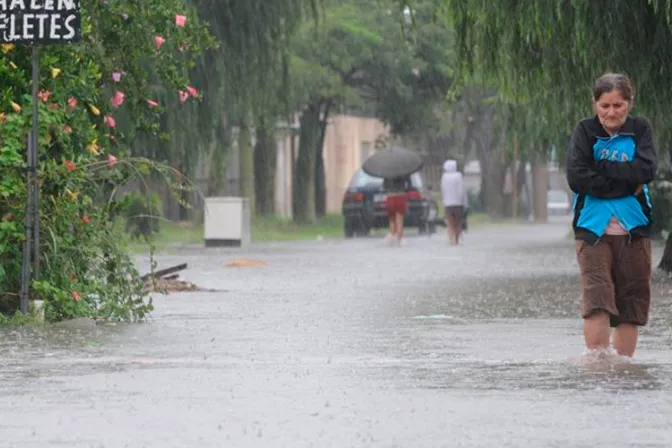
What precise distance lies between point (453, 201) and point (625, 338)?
30871 mm

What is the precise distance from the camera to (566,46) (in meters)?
20.2

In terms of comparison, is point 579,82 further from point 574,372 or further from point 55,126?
point 574,372

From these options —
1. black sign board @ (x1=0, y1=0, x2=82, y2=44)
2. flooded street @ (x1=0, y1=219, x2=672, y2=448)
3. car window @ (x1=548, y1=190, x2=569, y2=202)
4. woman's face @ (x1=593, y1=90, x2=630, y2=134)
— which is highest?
black sign board @ (x1=0, y1=0, x2=82, y2=44)

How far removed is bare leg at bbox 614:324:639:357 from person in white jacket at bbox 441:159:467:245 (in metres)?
30.1

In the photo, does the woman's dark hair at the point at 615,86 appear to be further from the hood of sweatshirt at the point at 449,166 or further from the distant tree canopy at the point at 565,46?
the hood of sweatshirt at the point at 449,166

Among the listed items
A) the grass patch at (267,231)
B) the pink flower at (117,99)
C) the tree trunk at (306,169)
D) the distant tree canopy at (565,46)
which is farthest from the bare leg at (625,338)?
the tree trunk at (306,169)

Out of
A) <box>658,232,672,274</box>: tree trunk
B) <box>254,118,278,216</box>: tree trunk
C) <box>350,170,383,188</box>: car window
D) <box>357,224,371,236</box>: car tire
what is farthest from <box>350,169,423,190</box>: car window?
<box>658,232,672,274</box>: tree trunk

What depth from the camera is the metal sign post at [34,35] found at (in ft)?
50.3

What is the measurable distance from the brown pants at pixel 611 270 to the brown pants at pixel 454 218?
99.8ft

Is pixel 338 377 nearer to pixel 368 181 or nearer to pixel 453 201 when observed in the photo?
pixel 453 201

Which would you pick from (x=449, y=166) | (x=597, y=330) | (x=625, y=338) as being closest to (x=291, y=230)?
(x=449, y=166)

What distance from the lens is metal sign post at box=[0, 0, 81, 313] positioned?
15.3m

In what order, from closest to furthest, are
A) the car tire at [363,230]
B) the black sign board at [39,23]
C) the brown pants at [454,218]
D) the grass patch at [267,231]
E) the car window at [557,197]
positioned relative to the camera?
the black sign board at [39,23] → the brown pants at [454,218] → the grass patch at [267,231] → the car tire at [363,230] → the car window at [557,197]

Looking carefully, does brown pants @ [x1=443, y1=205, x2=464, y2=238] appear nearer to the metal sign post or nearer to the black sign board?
the metal sign post
